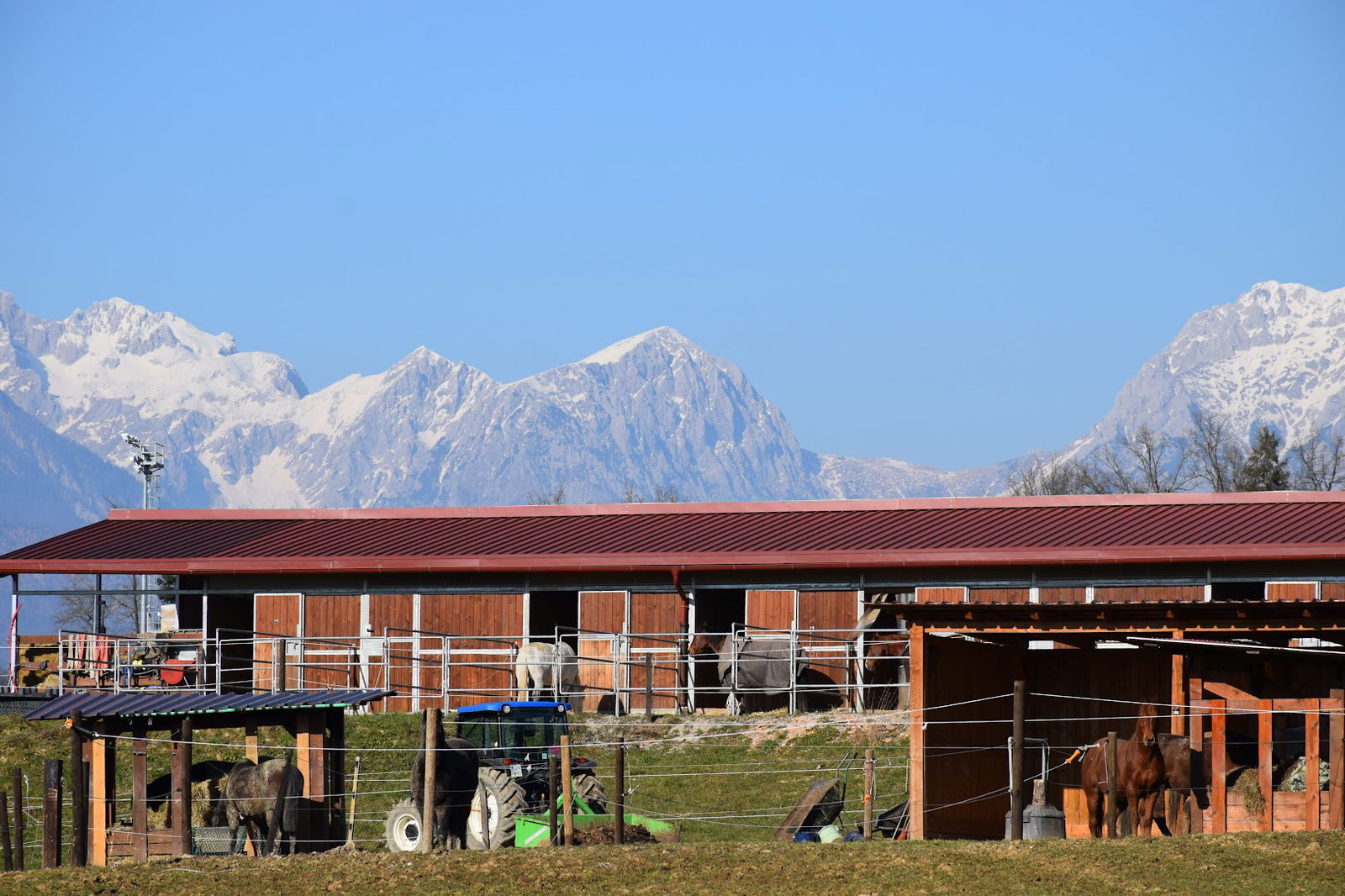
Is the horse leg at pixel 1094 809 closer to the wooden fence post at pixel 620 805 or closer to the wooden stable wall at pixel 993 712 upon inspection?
the wooden stable wall at pixel 993 712

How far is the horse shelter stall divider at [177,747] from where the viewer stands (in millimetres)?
18984

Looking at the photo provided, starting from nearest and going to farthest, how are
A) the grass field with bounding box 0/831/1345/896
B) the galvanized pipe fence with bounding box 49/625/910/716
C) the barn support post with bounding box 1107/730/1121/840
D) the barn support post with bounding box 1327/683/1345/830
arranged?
the grass field with bounding box 0/831/1345/896 → the barn support post with bounding box 1107/730/1121/840 → the barn support post with bounding box 1327/683/1345/830 → the galvanized pipe fence with bounding box 49/625/910/716

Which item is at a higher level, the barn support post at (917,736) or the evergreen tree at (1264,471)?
the evergreen tree at (1264,471)

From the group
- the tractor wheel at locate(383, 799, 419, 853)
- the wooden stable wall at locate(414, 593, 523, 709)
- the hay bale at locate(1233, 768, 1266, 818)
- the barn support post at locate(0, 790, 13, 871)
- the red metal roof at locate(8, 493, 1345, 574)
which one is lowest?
the barn support post at locate(0, 790, 13, 871)

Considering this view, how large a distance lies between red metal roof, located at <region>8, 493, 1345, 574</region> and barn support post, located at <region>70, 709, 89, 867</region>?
44.4 feet

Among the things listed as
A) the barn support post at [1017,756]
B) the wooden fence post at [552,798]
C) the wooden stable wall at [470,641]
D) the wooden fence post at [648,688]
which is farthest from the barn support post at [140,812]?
the wooden stable wall at [470,641]

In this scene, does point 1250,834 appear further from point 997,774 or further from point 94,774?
point 94,774

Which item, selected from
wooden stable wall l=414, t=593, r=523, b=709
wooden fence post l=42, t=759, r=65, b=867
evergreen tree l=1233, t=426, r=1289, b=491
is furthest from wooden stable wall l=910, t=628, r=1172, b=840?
evergreen tree l=1233, t=426, r=1289, b=491

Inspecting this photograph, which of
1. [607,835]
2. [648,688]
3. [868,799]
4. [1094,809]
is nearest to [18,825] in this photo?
[607,835]

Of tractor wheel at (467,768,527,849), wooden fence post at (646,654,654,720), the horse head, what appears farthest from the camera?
the horse head

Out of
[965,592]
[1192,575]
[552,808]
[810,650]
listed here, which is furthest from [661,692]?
[552,808]

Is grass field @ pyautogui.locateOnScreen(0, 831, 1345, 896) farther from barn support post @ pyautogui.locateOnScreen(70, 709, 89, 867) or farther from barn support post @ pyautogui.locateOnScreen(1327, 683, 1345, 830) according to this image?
barn support post @ pyautogui.locateOnScreen(1327, 683, 1345, 830)

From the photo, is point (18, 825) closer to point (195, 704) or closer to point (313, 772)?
point (195, 704)

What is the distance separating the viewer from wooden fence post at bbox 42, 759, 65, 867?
1945 centimetres
